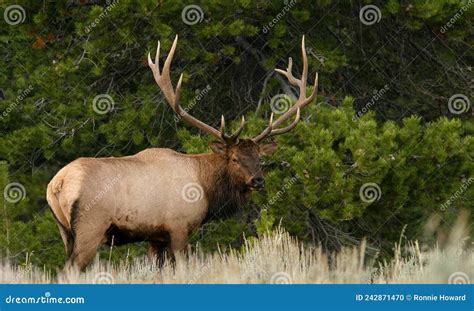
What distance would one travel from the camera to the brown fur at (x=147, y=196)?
10055 mm

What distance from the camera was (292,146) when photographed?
1329cm

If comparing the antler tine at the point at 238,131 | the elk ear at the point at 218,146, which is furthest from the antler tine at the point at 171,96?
the antler tine at the point at 238,131

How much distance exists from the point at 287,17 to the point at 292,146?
1.98 meters

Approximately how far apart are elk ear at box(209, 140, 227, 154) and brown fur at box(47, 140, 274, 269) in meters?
0.01

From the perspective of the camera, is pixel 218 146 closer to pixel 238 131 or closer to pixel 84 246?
pixel 238 131

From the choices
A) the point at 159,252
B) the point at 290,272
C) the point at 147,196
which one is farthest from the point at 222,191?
the point at 290,272

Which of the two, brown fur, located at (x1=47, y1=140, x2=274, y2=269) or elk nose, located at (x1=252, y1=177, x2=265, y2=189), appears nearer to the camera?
brown fur, located at (x1=47, y1=140, x2=274, y2=269)

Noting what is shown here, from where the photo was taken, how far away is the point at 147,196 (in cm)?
1045

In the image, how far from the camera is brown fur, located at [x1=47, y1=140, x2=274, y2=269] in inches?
396

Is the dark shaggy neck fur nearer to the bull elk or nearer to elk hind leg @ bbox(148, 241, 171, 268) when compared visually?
the bull elk

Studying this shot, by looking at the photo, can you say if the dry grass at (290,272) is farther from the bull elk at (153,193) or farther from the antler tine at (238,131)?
the antler tine at (238,131)

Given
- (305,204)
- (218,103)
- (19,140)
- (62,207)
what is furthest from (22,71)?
(62,207)

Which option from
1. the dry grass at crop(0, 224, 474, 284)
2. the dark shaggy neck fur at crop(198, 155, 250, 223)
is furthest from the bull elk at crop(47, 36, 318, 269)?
the dry grass at crop(0, 224, 474, 284)

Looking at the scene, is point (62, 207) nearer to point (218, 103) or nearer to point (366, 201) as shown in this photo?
point (366, 201)
